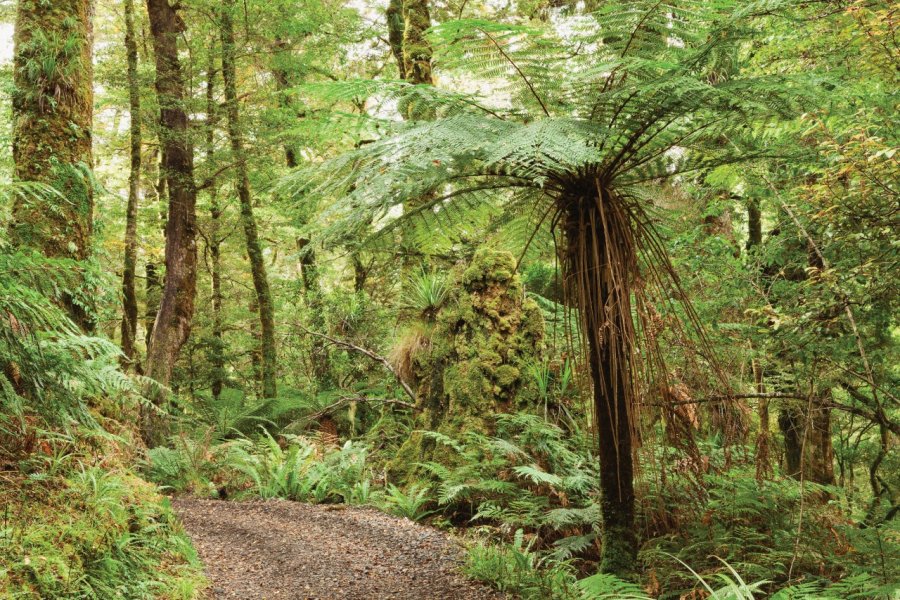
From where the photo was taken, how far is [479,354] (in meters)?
5.96

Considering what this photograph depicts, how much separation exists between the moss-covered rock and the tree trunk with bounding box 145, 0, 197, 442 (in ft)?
15.8

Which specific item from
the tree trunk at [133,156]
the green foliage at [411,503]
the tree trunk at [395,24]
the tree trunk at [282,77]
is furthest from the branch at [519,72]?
the tree trunk at [395,24]

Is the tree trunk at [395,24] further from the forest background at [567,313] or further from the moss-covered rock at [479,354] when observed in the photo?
the moss-covered rock at [479,354]

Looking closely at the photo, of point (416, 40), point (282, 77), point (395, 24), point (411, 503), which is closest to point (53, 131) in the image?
point (411, 503)

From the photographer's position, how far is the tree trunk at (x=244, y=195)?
9281 mm

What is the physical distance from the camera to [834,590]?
288 centimetres

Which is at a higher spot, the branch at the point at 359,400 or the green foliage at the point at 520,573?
the branch at the point at 359,400

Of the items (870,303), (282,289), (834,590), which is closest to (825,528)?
(834,590)

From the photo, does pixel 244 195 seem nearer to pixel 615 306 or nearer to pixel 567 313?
pixel 567 313

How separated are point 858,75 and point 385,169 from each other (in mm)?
3580

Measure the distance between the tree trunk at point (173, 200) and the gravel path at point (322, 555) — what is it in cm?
420

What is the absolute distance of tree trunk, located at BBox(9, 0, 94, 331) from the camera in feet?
14.0

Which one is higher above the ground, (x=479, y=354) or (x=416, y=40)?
(x=416, y=40)

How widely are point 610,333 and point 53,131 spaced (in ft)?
14.3
